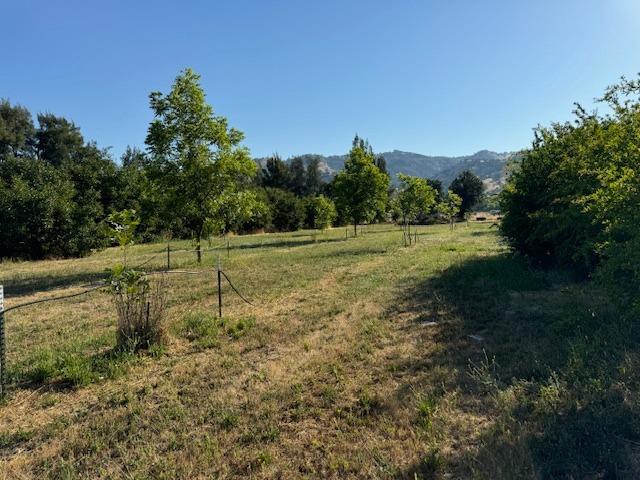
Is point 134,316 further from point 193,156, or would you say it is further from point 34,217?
point 34,217

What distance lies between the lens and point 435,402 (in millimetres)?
→ 4121

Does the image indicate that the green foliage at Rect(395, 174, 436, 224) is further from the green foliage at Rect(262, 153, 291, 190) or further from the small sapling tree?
the green foliage at Rect(262, 153, 291, 190)

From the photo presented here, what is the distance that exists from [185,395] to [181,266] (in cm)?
1262

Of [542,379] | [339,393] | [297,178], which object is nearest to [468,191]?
[297,178]

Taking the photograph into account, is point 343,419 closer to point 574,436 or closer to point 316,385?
point 316,385

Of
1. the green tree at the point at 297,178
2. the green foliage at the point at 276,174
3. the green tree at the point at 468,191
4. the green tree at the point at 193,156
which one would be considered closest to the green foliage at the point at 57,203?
the green tree at the point at 193,156

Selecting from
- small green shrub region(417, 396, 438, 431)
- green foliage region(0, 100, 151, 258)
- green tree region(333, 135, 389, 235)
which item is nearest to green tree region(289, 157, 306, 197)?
green foliage region(0, 100, 151, 258)

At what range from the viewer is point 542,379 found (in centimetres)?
433

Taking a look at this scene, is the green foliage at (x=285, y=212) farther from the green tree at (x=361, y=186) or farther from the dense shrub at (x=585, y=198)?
the dense shrub at (x=585, y=198)

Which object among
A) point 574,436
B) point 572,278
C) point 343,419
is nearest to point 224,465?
point 343,419

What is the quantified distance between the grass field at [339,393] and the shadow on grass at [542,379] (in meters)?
0.02

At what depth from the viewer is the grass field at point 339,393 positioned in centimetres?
330

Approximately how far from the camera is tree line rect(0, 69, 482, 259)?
15633 millimetres

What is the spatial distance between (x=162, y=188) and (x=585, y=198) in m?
14.3
